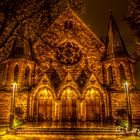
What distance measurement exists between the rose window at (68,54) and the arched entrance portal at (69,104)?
3.90 m

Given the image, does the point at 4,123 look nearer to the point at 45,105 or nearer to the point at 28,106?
the point at 28,106

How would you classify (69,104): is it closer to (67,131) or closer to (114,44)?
(67,131)

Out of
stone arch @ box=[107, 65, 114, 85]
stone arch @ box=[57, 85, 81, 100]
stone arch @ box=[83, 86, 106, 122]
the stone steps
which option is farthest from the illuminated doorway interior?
the stone steps

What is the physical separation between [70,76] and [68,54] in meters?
3.74

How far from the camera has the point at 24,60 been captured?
2784cm

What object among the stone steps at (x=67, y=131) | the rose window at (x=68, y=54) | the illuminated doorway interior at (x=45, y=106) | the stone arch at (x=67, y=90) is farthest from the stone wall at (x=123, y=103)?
the stone steps at (x=67, y=131)

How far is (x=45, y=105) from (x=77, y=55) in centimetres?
747

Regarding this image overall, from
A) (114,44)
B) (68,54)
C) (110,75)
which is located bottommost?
(110,75)

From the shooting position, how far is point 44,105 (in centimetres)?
2666

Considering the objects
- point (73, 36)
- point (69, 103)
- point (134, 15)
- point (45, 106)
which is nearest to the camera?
point (134, 15)

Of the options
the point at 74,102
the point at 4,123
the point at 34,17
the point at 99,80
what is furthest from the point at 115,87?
the point at 34,17

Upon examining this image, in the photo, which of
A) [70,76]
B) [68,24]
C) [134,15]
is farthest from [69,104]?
[134,15]

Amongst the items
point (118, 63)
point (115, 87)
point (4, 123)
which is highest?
point (118, 63)

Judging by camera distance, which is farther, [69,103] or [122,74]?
[122,74]
